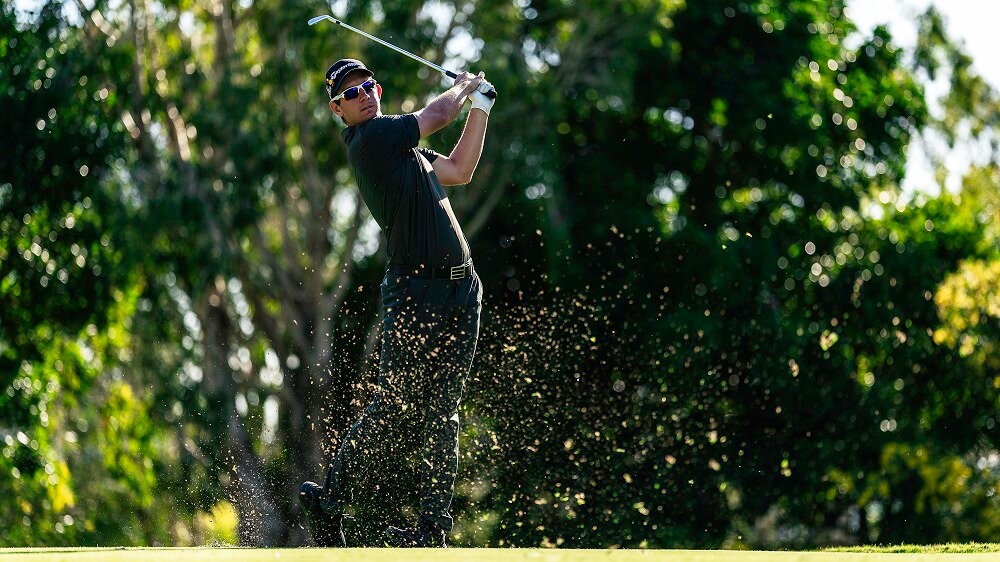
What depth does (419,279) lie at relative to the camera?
21.2 ft

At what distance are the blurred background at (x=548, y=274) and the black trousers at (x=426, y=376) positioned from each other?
21.6 feet

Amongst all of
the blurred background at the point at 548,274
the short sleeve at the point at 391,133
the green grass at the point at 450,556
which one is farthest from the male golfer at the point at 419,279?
the blurred background at the point at 548,274

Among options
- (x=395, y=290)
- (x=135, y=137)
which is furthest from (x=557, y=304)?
(x=395, y=290)

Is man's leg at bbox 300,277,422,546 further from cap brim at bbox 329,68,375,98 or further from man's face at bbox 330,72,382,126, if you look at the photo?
cap brim at bbox 329,68,375,98

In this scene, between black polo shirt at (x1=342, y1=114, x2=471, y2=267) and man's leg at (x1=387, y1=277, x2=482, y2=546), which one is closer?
black polo shirt at (x1=342, y1=114, x2=471, y2=267)

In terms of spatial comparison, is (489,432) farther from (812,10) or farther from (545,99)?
(812,10)

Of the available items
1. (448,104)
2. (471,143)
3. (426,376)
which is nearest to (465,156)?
(471,143)

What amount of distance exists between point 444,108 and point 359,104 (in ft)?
1.22

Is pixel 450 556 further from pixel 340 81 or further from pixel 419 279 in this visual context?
pixel 340 81

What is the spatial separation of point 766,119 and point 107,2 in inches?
363

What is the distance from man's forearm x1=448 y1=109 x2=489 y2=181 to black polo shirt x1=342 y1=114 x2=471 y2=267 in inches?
6.9

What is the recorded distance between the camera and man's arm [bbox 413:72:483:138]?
6.40 metres

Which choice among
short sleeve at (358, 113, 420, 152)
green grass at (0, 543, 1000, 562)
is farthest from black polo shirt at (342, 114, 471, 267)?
green grass at (0, 543, 1000, 562)

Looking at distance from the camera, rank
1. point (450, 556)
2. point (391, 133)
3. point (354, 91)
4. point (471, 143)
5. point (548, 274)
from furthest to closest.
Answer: point (548, 274) → point (471, 143) → point (354, 91) → point (391, 133) → point (450, 556)
